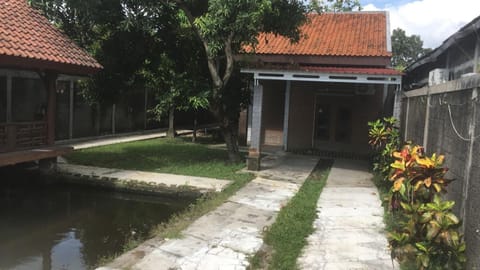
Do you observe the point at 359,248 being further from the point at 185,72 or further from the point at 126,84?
the point at 126,84

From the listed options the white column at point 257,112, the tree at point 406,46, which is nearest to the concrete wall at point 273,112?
the white column at point 257,112

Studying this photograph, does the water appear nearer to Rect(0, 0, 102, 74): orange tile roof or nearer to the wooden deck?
the wooden deck

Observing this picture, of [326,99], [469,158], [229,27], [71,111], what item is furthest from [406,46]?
[469,158]

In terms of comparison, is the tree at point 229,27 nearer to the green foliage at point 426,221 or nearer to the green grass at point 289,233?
the green grass at point 289,233

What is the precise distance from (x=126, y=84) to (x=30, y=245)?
25.9 feet

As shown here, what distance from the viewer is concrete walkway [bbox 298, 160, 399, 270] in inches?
223

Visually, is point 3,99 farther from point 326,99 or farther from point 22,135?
point 326,99

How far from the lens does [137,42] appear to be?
13.5 metres

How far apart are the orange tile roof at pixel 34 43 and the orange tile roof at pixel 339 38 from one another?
6977 millimetres

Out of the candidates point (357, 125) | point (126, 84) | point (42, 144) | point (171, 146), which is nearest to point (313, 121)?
point (357, 125)

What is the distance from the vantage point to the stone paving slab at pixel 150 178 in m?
10.3

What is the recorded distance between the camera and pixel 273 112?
1773cm

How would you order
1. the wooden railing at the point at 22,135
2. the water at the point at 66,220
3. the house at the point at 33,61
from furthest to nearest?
the wooden railing at the point at 22,135
the house at the point at 33,61
the water at the point at 66,220

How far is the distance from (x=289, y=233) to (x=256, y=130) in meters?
5.91
